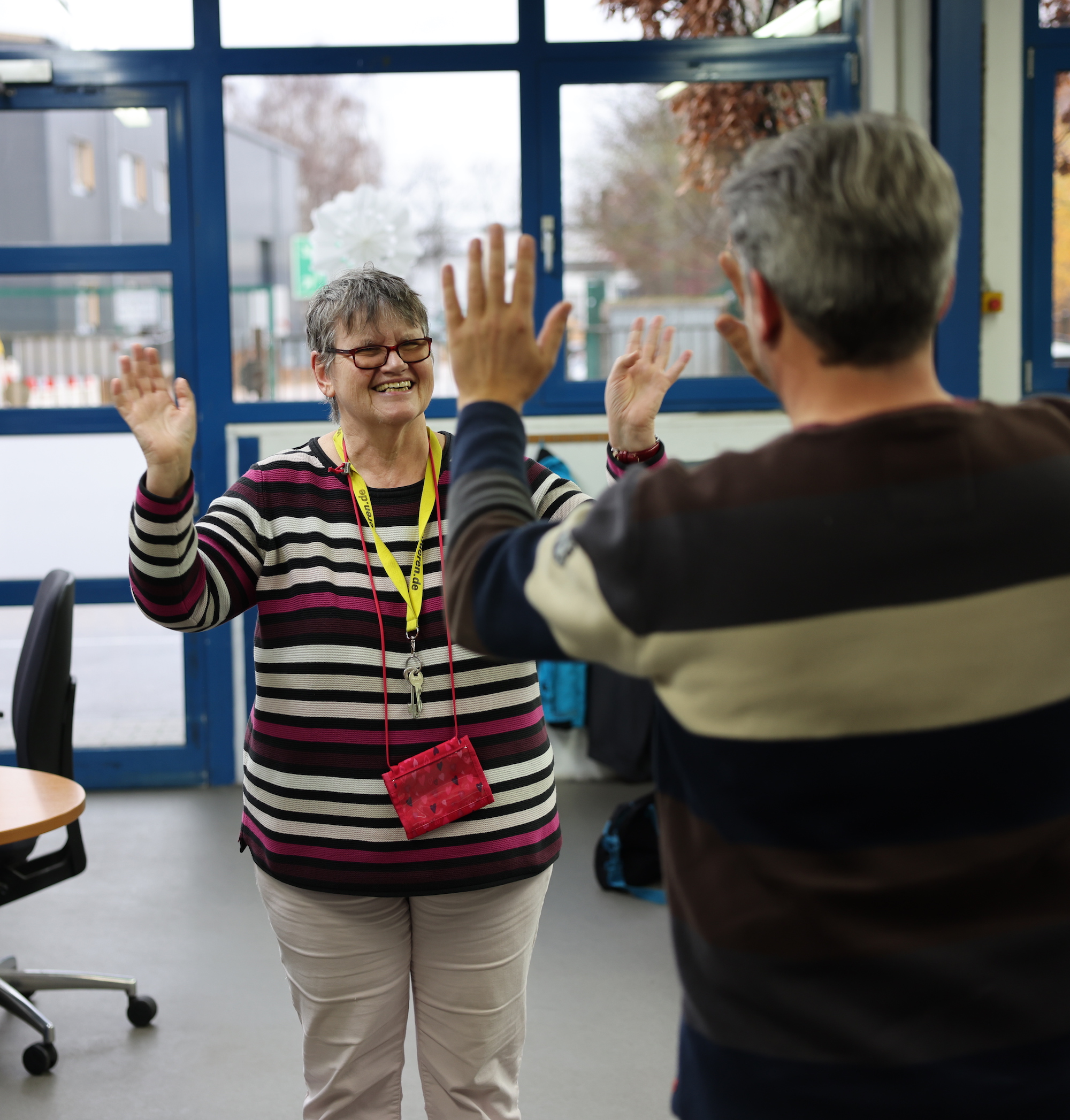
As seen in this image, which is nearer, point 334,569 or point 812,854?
point 812,854

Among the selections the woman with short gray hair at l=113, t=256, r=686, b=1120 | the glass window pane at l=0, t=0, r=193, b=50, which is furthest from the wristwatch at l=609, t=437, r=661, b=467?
the glass window pane at l=0, t=0, r=193, b=50

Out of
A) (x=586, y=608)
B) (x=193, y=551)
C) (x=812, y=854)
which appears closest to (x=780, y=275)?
(x=586, y=608)

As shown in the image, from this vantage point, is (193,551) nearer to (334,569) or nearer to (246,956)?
(334,569)

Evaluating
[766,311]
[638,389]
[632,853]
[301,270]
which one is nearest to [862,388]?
[766,311]

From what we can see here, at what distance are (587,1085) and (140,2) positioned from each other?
4.20 m

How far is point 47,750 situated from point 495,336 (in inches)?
91.1

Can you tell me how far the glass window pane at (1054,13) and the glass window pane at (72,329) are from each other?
11.8 ft

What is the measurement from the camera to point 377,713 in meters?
1.65

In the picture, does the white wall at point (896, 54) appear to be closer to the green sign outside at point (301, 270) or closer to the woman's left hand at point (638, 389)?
the green sign outside at point (301, 270)

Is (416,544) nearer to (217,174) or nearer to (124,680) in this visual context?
A: (217,174)

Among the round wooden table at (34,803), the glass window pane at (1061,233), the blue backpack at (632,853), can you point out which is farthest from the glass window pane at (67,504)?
the glass window pane at (1061,233)

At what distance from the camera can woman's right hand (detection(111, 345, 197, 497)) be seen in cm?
147

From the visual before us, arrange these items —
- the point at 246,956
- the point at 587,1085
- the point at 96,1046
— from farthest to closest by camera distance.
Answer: the point at 246,956 → the point at 96,1046 → the point at 587,1085

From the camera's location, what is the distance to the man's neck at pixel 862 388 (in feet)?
2.85
